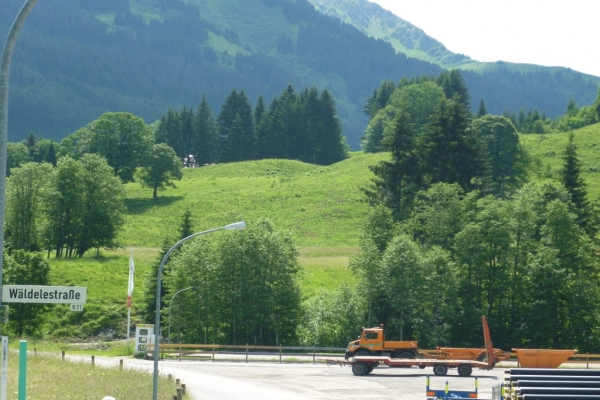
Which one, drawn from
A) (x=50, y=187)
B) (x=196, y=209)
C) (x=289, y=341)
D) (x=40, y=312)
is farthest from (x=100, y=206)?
(x=289, y=341)

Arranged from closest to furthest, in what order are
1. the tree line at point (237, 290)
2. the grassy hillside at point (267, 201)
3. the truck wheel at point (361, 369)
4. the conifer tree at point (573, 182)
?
the truck wheel at point (361, 369)
the tree line at point (237, 290)
the conifer tree at point (573, 182)
the grassy hillside at point (267, 201)

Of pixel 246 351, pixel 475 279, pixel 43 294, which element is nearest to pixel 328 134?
pixel 475 279

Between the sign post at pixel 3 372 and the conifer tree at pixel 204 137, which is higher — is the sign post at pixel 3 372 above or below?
below

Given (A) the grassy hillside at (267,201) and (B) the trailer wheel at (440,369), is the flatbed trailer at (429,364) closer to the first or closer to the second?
(B) the trailer wheel at (440,369)

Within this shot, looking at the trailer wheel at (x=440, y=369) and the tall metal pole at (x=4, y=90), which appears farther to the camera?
the trailer wheel at (x=440, y=369)

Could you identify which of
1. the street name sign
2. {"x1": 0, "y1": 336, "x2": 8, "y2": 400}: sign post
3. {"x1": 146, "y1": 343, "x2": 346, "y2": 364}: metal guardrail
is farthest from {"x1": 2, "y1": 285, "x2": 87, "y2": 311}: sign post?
{"x1": 146, "y1": 343, "x2": 346, "y2": 364}: metal guardrail

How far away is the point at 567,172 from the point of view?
77.7 m

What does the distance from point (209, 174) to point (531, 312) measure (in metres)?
87.5

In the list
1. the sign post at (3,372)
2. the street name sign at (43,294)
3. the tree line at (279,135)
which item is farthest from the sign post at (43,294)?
the tree line at (279,135)

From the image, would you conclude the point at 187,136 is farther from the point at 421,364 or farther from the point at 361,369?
the point at 421,364

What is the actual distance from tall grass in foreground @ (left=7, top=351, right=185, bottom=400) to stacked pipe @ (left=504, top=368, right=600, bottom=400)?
12.9 m

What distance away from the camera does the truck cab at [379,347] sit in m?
50.6

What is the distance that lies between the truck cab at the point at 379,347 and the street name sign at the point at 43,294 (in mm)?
38917

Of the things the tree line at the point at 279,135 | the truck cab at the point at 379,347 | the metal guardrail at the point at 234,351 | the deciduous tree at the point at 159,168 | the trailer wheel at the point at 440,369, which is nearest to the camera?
the trailer wheel at the point at 440,369
